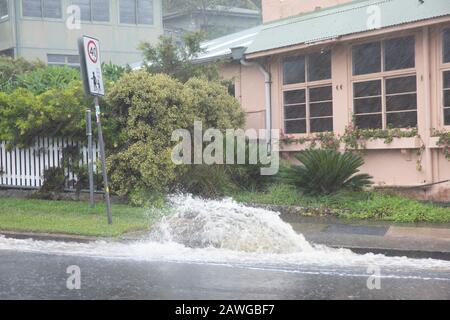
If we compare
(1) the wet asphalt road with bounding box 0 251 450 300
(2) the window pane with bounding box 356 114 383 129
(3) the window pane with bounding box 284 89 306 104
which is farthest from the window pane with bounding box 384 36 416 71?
(1) the wet asphalt road with bounding box 0 251 450 300

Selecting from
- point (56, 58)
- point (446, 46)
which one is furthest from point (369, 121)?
point (56, 58)

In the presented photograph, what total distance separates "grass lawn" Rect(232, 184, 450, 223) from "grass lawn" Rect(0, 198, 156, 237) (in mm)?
2598

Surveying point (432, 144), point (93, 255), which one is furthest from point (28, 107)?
point (432, 144)

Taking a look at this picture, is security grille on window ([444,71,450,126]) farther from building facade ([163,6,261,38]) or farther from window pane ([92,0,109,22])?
building facade ([163,6,261,38])

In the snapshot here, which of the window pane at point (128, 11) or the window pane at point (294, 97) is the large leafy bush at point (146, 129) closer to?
the window pane at point (294, 97)

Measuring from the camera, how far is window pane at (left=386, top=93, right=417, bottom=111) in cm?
1333

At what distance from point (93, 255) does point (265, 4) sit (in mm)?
10392

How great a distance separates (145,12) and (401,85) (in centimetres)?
1977

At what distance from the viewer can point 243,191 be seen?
13930 mm

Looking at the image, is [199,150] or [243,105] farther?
[243,105]

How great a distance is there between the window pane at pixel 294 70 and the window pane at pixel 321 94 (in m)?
0.45

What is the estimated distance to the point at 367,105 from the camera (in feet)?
46.4

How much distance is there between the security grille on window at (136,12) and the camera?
30.1m
